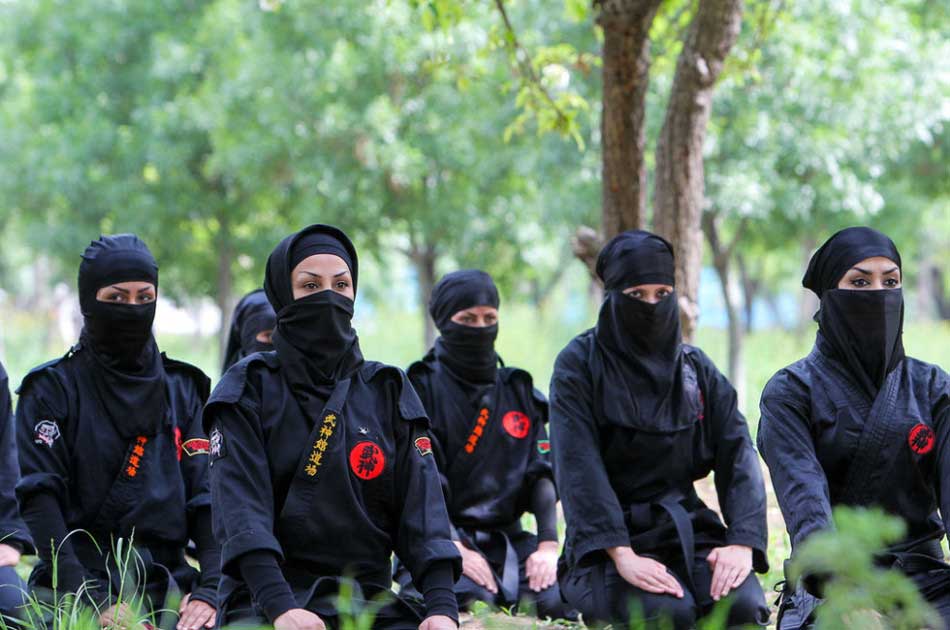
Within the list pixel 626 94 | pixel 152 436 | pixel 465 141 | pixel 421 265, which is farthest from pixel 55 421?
pixel 421 265

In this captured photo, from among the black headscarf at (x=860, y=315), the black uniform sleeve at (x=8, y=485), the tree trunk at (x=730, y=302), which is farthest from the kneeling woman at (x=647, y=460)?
the tree trunk at (x=730, y=302)

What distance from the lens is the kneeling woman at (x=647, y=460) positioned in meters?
4.59

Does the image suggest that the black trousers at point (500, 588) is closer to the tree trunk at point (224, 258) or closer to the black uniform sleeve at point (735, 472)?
the black uniform sleeve at point (735, 472)

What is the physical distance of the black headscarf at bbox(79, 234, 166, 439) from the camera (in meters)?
4.52

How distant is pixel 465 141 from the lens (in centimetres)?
1638

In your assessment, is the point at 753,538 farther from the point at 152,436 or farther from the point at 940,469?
the point at 152,436

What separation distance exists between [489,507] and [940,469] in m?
2.44

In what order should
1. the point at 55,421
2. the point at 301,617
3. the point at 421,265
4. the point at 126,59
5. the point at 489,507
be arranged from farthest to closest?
the point at 126,59 < the point at 421,265 < the point at 489,507 < the point at 55,421 < the point at 301,617

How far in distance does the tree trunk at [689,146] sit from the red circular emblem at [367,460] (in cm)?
396

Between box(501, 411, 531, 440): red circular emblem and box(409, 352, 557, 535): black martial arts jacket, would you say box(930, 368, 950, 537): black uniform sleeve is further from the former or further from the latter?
box(501, 411, 531, 440): red circular emblem

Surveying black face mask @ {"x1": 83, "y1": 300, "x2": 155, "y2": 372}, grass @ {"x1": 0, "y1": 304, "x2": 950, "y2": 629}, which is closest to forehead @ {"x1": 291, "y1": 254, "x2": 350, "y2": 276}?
black face mask @ {"x1": 83, "y1": 300, "x2": 155, "y2": 372}

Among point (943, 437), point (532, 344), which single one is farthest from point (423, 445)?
point (532, 344)

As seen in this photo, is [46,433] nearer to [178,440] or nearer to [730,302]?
[178,440]

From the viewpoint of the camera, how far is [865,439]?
401cm
